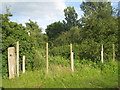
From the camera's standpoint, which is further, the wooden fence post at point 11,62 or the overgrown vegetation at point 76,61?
the wooden fence post at point 11,62

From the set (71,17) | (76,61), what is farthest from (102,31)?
(71,17)

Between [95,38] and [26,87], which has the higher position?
[95,38]

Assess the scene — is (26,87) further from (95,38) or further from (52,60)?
(95,38)

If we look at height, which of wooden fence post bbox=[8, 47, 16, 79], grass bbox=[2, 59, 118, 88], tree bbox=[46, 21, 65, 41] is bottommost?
grass bbox=[2, 59, 118, 88]

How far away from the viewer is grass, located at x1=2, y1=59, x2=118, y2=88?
17.0ft

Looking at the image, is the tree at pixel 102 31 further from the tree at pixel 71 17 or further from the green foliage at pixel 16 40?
the tree at pixel 71 17

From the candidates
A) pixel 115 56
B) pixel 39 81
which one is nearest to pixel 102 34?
pixel 115 56

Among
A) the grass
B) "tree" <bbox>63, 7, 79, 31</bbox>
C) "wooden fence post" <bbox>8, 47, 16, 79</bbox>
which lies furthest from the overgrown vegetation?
"tree" <bbox>63, 7, 79, 31</bbox>

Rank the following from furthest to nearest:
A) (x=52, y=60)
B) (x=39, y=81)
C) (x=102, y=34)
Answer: (x=102, y=34), (x=52, y=60), (x=39, y=81)

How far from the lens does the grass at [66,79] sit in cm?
518

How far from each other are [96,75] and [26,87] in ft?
10.8

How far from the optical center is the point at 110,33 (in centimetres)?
977

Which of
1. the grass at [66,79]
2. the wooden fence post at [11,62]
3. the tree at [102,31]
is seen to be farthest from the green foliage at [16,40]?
the tree at [102,31]

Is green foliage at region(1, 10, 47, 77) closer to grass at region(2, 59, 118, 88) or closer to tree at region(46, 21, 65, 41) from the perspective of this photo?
grass at region(2, 59, 118, 88)
